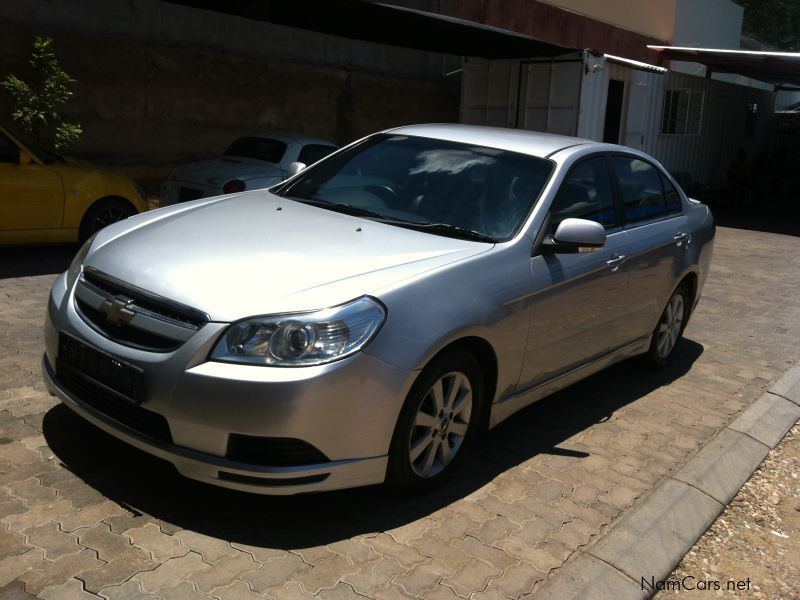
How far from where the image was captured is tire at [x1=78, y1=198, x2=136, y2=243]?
26.5ft

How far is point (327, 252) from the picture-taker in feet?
12.3

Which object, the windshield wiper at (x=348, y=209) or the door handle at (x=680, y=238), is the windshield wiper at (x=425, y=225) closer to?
the windshield wiper at (x=348, y=209)

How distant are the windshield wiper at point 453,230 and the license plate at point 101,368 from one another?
1634mm

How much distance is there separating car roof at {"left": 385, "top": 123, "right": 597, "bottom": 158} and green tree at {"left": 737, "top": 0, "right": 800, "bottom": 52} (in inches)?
1964

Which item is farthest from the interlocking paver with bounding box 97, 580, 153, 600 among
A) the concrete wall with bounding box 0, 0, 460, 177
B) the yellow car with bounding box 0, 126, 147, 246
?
the concrete wall with bounding box 0, 0, 460, 177

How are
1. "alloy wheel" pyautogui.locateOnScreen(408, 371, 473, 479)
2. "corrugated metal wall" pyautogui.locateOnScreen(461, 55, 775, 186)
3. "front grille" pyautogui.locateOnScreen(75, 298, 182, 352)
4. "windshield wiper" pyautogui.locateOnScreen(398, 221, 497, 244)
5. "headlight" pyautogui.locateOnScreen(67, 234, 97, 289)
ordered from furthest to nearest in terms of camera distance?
"corrugated metal wall" pyautogui.locateOnScreen(461, 55, 775, 186) < "windshield wiper" pyautogui.locateOnScreen(398, 221, 497, 244) < "headlight" pyautogui.locateOnScreen(67, 234, 97, 289) < "alloy wheel" pyautogui.locateOnScreen(408, 371, 473, 479) < "front grille" pyautogui.locateOnScreen(75, 298, 182, 352)

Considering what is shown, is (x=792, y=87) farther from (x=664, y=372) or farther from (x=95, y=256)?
(x=95, y=256)

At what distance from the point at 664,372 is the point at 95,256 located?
14.1ft

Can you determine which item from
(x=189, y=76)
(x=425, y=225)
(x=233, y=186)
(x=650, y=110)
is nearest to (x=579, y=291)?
(x=425, y=225)

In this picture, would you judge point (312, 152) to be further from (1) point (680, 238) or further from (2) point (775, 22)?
(2) point (775, 22)

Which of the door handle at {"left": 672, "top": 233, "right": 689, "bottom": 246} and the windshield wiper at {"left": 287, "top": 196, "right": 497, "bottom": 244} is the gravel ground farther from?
the windshield wiper at {"left": 287, "top": 196, "right": 497, "bottom": 244}

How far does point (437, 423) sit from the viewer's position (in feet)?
12.3

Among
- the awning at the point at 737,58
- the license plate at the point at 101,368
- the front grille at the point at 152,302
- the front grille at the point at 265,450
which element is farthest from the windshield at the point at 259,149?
the awning at the point at 737,58

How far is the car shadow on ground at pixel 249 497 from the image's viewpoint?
3404 millimetres
